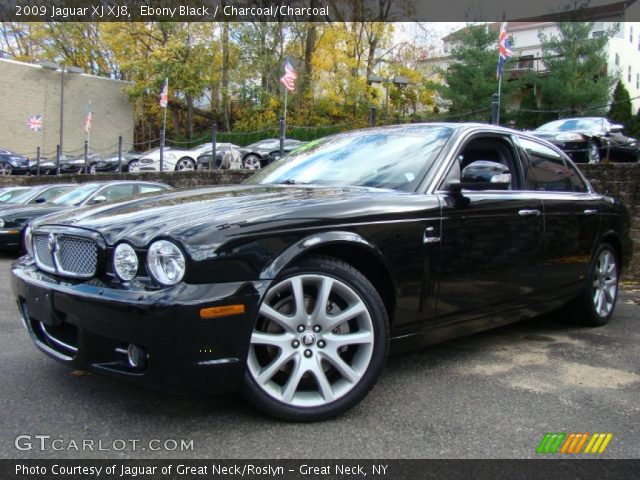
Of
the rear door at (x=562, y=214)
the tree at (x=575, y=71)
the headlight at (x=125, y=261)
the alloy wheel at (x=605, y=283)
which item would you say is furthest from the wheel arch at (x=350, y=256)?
the tree at (x=575, y=71)

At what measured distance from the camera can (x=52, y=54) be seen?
4459 centimetres

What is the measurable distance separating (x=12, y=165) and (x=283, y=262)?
25.6 m

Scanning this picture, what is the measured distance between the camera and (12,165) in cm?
2444

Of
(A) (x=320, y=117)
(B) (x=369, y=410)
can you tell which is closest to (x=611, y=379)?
(B) (x=369, y=410)

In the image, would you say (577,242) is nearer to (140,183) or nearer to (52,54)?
(140,183)

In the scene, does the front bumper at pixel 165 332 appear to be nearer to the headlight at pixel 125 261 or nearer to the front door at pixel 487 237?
the headlight at pixel 125 261

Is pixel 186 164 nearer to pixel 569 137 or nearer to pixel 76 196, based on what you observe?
pixel 76 196

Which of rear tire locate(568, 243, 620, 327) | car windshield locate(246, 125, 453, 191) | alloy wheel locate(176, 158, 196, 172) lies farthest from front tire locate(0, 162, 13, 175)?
rear tire locate(568, 243, 620, 327)

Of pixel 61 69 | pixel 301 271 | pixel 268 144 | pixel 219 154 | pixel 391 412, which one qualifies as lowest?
pixel 391 412

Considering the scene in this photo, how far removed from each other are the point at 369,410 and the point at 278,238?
3.30 ft

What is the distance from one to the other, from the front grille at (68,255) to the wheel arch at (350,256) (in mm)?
819

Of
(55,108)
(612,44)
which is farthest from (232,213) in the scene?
(612,44)

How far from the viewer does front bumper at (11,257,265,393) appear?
2.35 meters

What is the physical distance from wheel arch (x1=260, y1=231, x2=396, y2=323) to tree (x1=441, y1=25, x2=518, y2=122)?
28039 millimetres
